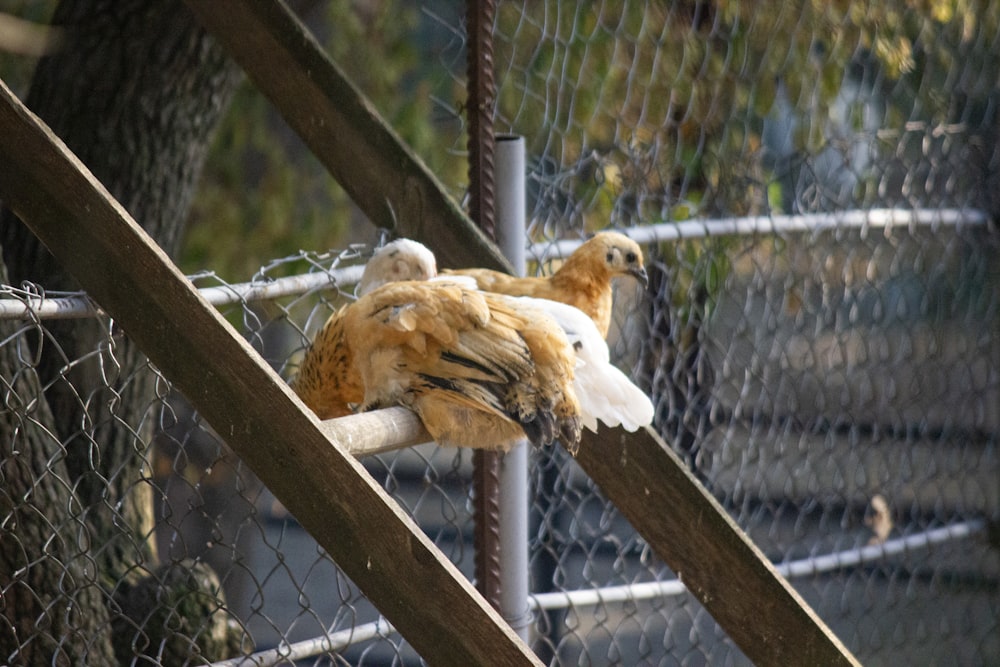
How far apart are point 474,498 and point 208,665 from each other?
0.65 metres

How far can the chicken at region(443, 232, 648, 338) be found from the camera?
7.37ft

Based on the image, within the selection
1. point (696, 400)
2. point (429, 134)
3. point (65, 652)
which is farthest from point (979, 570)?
point (65, 652)

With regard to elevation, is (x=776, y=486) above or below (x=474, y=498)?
below

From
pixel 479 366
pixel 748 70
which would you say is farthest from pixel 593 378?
pixel 748 70

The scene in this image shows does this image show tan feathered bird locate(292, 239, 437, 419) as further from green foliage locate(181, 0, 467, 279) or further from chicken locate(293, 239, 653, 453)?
green foliage locate(181, 0, 467, 279)

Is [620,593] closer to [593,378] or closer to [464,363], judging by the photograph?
[593,378]

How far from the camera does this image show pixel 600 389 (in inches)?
76.7

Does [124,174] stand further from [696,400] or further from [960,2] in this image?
[960,2]

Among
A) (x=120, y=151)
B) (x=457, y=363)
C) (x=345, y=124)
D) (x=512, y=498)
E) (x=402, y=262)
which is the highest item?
(x=345, y=124)

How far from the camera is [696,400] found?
328cm

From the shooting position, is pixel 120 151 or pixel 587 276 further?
pixel 120 151

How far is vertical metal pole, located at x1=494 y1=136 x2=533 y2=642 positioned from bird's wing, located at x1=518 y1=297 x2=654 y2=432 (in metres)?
0.47

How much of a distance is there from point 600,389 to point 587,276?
0.40 m

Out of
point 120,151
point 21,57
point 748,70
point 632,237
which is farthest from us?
point 21,57
